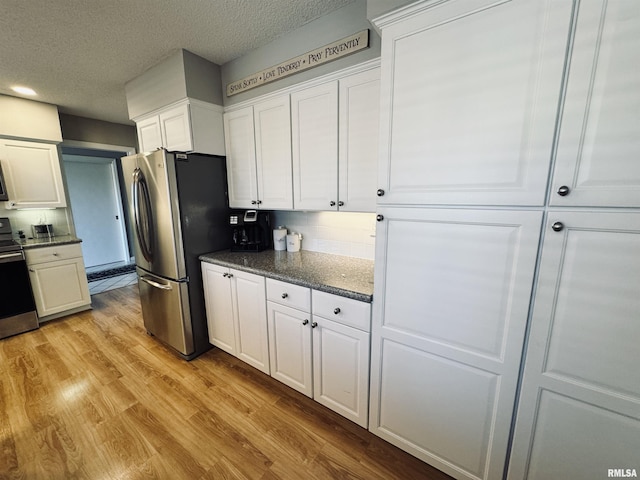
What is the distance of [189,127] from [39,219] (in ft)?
9.49

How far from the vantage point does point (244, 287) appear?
6.34 feet

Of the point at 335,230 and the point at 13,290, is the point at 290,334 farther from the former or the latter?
the point at 13,290

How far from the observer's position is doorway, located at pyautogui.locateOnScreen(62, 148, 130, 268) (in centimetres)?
466

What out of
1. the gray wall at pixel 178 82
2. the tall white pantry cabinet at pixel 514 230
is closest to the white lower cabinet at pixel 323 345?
the tall white pantry cabinet at pixel 514 230

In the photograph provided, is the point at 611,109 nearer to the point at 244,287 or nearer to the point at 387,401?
the point at 387,401

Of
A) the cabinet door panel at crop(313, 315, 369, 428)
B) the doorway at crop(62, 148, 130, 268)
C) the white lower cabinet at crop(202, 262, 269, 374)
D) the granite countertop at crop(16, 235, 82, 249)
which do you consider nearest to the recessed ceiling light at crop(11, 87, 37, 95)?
the granite countertop at crop(16, 235, 82, 249)

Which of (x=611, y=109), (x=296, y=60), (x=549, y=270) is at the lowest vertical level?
(x=549, y=270)

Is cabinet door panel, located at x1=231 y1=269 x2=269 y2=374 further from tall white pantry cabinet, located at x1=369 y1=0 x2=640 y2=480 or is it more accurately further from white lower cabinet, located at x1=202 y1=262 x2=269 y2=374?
tall white pantry cabinet, located at x1=369 y1=0 x2=640 y2=480

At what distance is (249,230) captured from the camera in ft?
7.50

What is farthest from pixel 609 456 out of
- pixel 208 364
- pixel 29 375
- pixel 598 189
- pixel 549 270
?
pixel 29 375

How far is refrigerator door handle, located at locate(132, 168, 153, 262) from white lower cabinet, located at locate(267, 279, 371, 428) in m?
1.30

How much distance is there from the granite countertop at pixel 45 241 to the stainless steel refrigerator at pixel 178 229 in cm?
138

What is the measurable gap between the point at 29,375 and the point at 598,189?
379 cm

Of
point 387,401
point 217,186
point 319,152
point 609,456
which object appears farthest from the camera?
point 217,186
